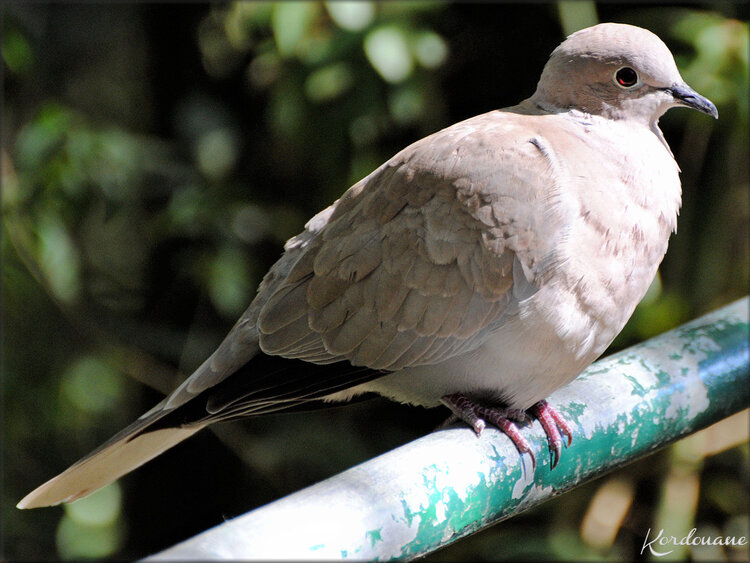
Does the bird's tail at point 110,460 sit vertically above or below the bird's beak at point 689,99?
below

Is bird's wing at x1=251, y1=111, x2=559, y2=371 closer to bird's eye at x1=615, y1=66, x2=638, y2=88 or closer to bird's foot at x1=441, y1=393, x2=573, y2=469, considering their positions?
bird's foot at x1=441, y1=393, x2=573, y2=469

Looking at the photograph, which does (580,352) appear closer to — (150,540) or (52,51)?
(150,540)

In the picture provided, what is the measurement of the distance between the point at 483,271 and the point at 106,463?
80 cm

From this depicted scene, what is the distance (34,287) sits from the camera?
2.86m

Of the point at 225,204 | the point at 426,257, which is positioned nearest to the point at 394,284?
the point at 426,257

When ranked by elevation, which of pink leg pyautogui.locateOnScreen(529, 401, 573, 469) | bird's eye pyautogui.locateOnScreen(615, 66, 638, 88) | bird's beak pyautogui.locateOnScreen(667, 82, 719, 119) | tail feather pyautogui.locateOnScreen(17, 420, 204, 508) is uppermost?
bird's eye pyautogui.locateOnScreen(615, 66, 638, 88)

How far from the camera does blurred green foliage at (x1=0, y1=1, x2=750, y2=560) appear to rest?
8.36ft

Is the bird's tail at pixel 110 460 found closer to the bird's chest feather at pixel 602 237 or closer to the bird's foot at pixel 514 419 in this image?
the bird's foot at pixel 514 419

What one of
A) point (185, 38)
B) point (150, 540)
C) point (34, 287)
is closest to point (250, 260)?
point (34, 287)

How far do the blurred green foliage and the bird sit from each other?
0.76m

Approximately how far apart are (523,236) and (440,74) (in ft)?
4.80

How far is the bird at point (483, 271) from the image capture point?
1.52 m

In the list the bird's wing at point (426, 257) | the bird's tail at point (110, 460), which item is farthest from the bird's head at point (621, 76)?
the bird's tail at point (110, 460)

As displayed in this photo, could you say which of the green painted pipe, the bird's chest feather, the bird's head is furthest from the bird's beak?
the green painted pipe
